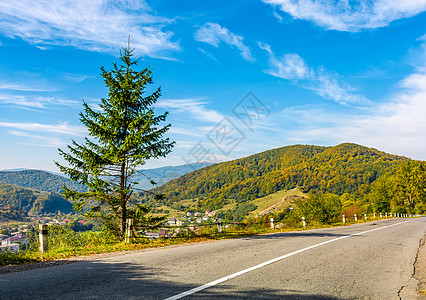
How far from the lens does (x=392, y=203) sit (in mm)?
60656

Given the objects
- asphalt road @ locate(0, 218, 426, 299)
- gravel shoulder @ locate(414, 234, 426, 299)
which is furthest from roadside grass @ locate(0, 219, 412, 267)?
gravel shoulder @ locate(414, 234, 426, 299)

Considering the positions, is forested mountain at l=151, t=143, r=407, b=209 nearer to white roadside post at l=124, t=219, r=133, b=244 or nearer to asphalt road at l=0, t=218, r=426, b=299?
white roadside post at l=124, t=219, r=133, b=244

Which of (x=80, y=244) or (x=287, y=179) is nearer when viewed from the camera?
(x=80, y=244)

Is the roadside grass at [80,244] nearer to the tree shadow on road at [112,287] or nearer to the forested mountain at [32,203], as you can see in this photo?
the tree shadow on road at [112,287]

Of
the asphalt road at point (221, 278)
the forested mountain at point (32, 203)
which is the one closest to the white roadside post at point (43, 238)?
the asphalt road at point (221, 278)

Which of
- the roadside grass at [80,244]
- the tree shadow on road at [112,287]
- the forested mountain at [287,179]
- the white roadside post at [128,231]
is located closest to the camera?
the tree shadow on road at [112,287]

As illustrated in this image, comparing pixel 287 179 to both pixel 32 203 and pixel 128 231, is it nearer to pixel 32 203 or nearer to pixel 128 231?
pixel 32 203

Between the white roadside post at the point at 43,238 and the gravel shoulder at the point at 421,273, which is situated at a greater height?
the white roadside post at the point at 43,238

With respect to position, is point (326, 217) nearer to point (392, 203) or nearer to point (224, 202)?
point (392, 203)

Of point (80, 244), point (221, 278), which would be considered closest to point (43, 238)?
point (80, 244)

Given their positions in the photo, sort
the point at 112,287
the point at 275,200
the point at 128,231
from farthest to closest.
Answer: the point at 275,200 < the point at 128,231 < the point at 112,287

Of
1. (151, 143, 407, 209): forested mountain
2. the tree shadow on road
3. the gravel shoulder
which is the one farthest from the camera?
(151, 143, 407, 209): forested mountain

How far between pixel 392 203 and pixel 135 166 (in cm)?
6675

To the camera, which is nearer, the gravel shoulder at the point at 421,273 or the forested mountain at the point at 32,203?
the gravel shoulder at the point at 421,273
